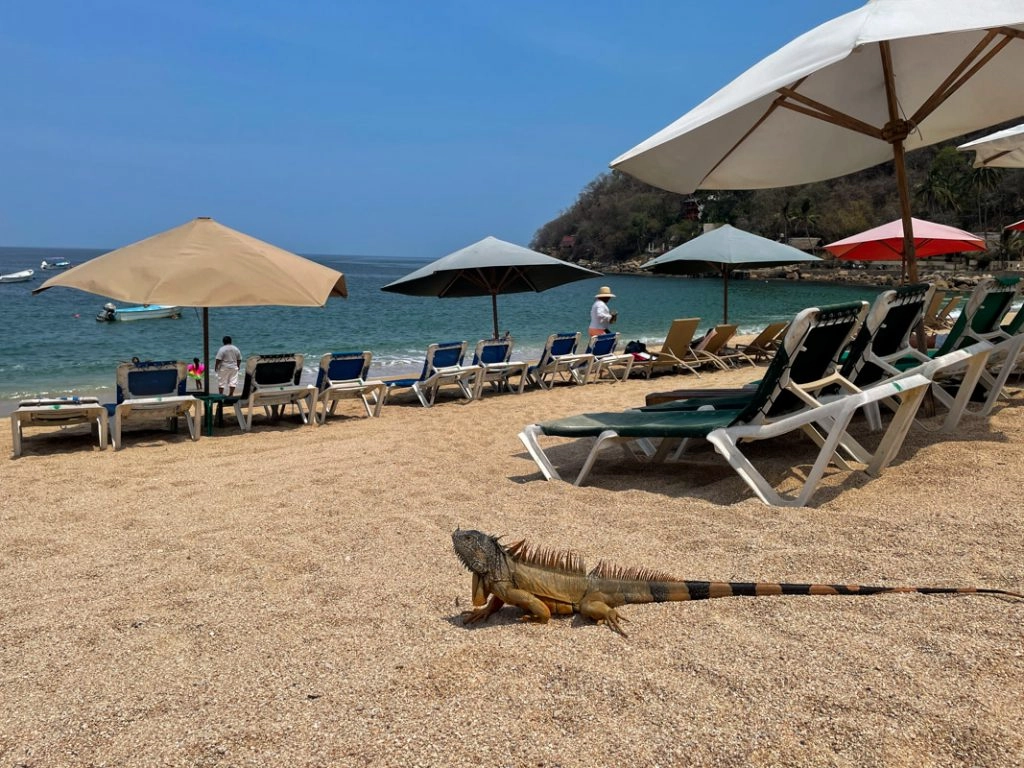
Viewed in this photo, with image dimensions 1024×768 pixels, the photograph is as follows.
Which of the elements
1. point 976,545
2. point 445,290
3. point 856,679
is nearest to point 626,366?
point 445,290

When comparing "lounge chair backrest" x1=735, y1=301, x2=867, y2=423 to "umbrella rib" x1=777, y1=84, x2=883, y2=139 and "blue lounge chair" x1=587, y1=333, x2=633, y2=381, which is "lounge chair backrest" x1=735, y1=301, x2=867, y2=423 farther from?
"blue lounge chair" x1=587, y1=333, x2=633, y2=381

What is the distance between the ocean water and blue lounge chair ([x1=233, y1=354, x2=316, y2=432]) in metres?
2.57

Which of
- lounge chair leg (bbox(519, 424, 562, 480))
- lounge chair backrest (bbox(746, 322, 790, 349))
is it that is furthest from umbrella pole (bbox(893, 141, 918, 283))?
lounge chair backrest (bbox(746, 322, 790, 349))

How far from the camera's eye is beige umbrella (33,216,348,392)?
677 centimetres

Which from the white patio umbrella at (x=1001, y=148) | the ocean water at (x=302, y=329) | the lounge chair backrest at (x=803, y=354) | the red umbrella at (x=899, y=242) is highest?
the white patio umbrella at (x=1001, y=148)

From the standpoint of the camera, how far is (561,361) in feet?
34.3

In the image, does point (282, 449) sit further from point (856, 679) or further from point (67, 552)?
point (856, 679)

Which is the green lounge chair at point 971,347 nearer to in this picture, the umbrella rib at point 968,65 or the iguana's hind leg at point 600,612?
the umbrella rib at point 968,65

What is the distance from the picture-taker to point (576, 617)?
8.46ft

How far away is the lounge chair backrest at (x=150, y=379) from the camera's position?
6.88 metres

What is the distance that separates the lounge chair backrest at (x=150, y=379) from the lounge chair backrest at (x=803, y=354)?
18.0ft

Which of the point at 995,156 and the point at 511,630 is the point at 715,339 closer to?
the point at 995,156

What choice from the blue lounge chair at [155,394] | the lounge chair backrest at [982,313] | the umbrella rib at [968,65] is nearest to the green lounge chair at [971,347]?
the lounge chair backrest at [982,313]

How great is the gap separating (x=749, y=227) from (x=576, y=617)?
84.3 meters
